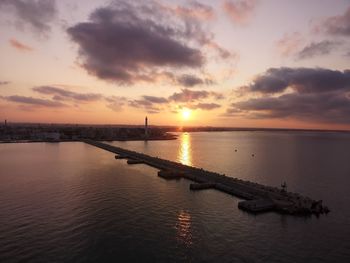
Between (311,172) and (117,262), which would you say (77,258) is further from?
(311,172)

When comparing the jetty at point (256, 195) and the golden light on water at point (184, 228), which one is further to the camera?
the jetty at point (256, 195)

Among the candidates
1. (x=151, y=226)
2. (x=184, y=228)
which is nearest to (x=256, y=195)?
(x=184, y=228)

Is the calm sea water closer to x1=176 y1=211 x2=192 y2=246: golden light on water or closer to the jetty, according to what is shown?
x1=176 y1=211 x2=192 y2=246: golden light on water

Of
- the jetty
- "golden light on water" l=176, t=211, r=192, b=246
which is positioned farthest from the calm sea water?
the jetty

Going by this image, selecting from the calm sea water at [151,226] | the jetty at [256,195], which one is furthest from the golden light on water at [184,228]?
the jetty at [256,195]

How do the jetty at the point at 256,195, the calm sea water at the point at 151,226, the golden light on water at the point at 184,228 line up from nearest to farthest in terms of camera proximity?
1. the calm sea water at the point at 151,226
2. the golden light on water at the point at 184,228
3. the jetty at the point at 256,195

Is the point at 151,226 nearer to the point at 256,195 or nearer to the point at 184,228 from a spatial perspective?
the point at 184,228

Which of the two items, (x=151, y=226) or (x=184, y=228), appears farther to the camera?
(x=151, y=226)

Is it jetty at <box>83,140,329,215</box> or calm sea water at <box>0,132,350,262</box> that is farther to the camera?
jetty at <box>83,140,329,215</box>

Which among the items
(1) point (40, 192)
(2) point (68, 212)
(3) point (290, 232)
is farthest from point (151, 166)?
(3) point (290, 232)

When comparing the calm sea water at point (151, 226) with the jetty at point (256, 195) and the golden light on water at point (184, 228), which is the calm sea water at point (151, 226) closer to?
the golden light on water at point (184, 228)

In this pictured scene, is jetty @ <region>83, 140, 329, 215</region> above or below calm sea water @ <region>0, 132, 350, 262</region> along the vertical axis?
above
